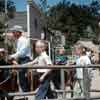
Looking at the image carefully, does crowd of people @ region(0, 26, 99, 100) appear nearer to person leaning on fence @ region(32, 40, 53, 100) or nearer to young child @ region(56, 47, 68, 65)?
Answer: person leaning on fence @ region(32, 40, 53, 100)

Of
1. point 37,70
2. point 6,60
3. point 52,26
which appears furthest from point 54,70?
point 52,26

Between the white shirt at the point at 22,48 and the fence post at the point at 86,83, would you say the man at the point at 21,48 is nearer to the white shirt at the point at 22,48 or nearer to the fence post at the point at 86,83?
the white shirt at the point at 22,48

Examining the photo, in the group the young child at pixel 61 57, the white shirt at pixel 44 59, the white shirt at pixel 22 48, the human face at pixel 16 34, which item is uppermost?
the human face at pixel 16 34

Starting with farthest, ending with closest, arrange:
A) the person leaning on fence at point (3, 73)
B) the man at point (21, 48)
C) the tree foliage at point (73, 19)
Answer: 1. the tree foliage at point (73, 19)
2. the man at point (21, 48)
3. the person leaning on fence at point (3, 73)

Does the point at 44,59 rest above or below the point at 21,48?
below

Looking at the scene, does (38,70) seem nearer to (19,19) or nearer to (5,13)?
(5,13)

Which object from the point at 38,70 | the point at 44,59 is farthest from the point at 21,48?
the point at 38,70

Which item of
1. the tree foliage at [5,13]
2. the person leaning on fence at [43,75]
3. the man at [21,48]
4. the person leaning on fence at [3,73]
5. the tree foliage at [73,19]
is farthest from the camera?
the tree foliage at [73,19]

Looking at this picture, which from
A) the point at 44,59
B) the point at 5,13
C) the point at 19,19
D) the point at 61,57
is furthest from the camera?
the point at 19,19

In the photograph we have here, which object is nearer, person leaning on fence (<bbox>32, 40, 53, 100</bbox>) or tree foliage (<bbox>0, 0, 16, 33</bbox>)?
person leaning on fence (<bbox>32, 40, 53, 100</bbox>)

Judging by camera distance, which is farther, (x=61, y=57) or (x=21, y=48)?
(x=61, y=57)

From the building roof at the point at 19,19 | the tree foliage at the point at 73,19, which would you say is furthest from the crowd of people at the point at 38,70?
the tree foliage at the point at 73,19

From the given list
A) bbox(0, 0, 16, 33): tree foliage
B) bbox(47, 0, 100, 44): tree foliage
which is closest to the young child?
bbox(0, 0, 16, 33): tree foliage

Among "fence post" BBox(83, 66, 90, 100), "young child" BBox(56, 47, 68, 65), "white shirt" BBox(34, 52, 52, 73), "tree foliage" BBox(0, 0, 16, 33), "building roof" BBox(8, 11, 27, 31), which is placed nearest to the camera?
"fence post" BBox(83, 66, 90, 100)
